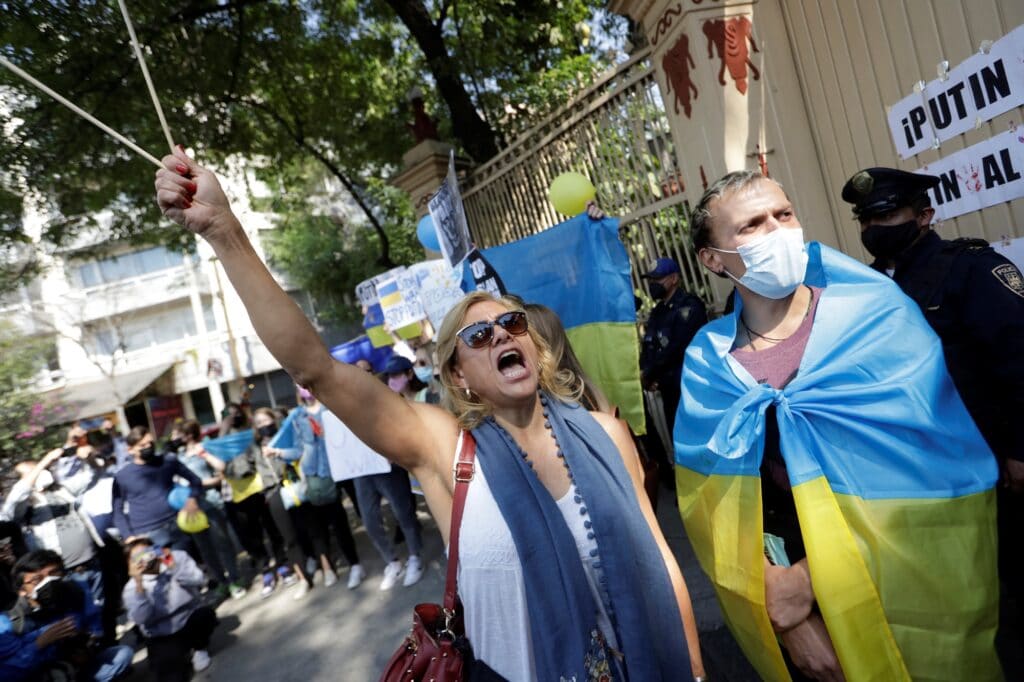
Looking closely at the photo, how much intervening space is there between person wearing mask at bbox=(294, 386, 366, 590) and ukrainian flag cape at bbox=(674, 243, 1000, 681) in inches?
174

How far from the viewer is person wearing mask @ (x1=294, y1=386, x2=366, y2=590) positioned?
5426mm

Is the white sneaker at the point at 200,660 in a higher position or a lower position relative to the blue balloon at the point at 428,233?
lower

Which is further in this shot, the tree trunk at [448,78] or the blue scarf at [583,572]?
the tree trunk at [448,78]

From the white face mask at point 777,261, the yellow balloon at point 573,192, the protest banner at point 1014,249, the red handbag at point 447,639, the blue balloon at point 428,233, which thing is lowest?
the red handbag at point 447,639

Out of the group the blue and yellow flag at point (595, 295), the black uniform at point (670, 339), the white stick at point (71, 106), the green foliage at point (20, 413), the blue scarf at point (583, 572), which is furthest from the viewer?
the green foliage at point (20, 413)

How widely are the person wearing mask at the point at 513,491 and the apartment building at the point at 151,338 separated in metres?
25.0

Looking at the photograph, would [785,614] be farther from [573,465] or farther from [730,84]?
[730,84]

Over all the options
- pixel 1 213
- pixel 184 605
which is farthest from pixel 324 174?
pixel 184 605

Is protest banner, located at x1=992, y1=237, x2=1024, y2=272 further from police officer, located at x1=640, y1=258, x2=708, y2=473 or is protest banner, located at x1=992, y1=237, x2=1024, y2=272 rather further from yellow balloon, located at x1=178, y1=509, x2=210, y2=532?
yellow balloon, located at x1=178, y1=509, x2=210, y2=532

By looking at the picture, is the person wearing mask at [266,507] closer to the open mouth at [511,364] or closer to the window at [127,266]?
the open mouth at [511,364]

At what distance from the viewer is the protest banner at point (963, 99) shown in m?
2.23

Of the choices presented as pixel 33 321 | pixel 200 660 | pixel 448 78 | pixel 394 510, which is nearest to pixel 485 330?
pixel 394 510

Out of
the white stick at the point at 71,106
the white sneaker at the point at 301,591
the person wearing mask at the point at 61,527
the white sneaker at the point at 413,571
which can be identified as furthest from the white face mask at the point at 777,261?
the person wearing mask at the point at 61,527

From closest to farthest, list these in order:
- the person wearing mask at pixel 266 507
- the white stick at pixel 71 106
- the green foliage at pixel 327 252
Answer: the white stick at pixel 71 106 → the person wearing mask at pixel 266 507 → the green foliage at pixel 327 252
